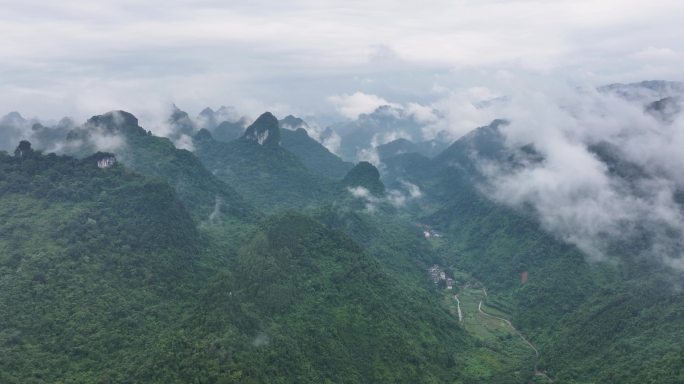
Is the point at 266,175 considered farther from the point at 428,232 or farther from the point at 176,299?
the point at 176,299

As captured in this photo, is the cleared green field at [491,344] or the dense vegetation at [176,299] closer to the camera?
the dense vegetation at [176,299]

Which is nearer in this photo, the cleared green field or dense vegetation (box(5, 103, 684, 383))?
dense vegetation (box(5, 103, 684, 383))

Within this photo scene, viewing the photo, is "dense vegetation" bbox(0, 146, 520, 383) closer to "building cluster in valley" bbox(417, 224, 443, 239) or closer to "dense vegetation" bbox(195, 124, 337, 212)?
"dense vegetation" bbox(195, 124, 337, 212)

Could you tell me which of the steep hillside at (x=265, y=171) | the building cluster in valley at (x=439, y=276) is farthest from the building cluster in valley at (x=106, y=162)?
the building cluster in valley at (x=439, y=276)

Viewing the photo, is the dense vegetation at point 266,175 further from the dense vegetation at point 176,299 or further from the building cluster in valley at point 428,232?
the dense vegetation at point 176,299

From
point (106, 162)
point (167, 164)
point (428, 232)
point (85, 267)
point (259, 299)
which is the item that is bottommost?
point (428, 232)

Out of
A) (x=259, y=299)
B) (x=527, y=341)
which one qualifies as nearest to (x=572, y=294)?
(x=527, y=341)

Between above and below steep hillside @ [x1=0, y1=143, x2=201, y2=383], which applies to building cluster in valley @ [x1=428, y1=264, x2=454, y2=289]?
below

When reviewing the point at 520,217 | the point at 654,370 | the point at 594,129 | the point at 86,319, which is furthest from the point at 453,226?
the point at 86,319

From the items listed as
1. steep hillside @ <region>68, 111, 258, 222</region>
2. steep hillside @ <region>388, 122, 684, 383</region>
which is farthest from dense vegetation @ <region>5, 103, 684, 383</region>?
steep hillside @ <region>68, 111, 258, 222</region>
